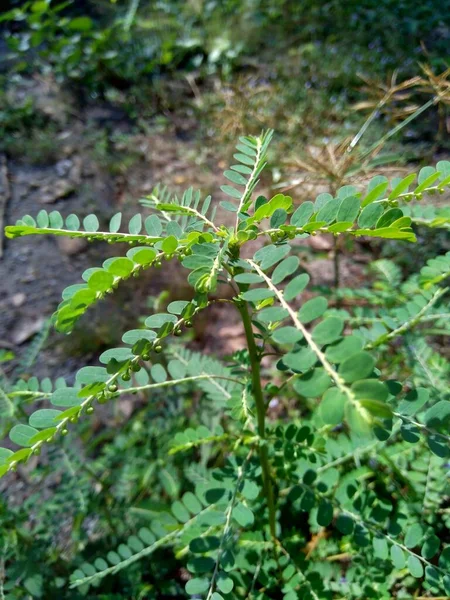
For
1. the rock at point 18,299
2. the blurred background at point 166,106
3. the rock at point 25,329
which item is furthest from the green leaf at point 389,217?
the rock at point 18,299

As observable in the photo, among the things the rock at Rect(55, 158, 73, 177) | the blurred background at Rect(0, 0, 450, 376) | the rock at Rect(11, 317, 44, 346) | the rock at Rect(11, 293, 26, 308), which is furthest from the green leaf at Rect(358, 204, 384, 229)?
the rock at Rect(55, 158, 73, 177)

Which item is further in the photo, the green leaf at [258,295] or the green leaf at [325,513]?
the green leaf at [325,513]

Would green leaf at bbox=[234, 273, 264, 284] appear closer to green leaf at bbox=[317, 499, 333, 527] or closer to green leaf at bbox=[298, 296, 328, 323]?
green leaf at bbox=[298, 296, 328, 323]

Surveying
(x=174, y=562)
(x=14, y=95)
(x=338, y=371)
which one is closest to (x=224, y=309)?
(x=174, y=562)

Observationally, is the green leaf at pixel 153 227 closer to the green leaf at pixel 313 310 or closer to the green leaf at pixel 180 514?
the green leaf at pixel 313 310

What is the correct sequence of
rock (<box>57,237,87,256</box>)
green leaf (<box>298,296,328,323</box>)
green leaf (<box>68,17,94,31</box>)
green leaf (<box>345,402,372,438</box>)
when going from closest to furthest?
green leaf (<box>345,402,372,438</box>)
green leaf (<box>298,296,328,323</box>)
rock (<box>57,237,87,256</box>)
green leaf (<box>68,17,94,31</box>)

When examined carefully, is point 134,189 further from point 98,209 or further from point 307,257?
point 307,257

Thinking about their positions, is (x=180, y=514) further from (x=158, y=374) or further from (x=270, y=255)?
(x=270, y=255)
